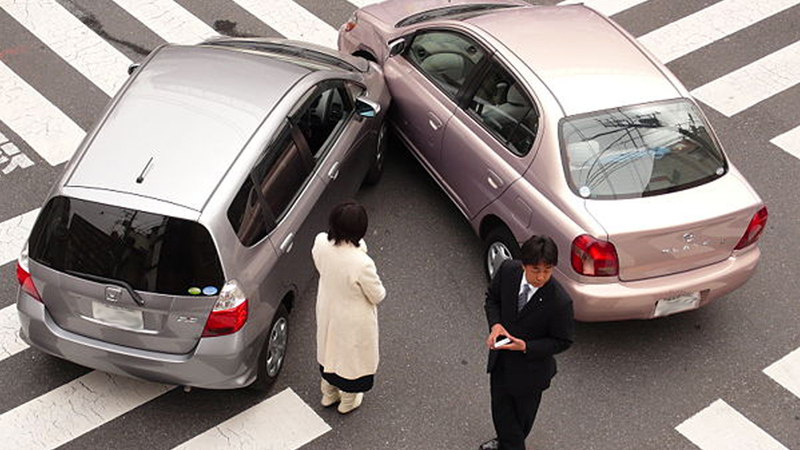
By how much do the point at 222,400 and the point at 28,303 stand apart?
140 cm

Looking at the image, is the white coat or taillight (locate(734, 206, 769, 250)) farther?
taillight (locate(734, 206, 769, 250))

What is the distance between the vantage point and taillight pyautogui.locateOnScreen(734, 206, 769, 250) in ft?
24.4

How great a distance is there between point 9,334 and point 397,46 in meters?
3.86

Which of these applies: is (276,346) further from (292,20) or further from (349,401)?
(292,20)

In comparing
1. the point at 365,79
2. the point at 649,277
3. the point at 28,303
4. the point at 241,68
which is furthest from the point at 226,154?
the point at 649,277

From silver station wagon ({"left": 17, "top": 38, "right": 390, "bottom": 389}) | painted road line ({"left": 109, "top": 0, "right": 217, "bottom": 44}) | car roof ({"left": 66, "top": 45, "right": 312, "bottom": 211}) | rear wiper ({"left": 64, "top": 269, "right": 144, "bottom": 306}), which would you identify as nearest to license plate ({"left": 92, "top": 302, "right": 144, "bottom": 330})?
silver station wagon ({"left": 17, "top": 38, "right": 390, "bottom": 389})

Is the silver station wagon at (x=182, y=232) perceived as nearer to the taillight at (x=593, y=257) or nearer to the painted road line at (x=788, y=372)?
the taillight at (x=593, y=257)

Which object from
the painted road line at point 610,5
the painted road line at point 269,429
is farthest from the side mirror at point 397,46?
the painted road line at point 610,5

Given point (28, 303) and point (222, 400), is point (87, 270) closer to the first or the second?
point (28, 303)

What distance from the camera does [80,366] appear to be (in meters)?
7.35

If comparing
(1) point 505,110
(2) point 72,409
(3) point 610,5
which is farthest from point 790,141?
(2) point 72,409

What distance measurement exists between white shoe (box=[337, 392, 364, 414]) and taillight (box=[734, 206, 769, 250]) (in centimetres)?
283

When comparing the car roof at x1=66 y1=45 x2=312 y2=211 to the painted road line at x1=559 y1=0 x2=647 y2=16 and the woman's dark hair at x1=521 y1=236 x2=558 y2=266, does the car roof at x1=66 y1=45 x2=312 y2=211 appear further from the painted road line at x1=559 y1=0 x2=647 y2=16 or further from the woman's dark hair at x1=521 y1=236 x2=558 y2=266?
the painted road line at x1=559 y1=0 x2=647 y2=16

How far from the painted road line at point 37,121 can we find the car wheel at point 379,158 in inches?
103
